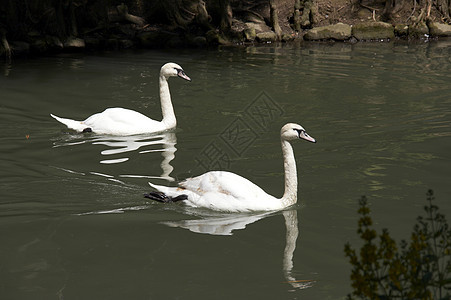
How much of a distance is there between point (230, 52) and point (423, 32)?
248 inches

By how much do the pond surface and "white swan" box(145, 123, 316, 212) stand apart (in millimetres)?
122

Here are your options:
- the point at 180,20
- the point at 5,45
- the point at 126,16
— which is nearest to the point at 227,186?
the point at 5,45

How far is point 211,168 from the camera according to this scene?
8.52 m

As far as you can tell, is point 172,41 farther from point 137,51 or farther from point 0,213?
point 0,213

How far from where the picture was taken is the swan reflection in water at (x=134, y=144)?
879 cm

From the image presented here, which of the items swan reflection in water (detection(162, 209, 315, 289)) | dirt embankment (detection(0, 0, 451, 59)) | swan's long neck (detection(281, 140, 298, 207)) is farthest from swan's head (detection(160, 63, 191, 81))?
dirt embankment (detection(0, 0, 451, 59))

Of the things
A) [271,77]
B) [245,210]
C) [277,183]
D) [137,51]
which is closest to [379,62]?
[271,77]

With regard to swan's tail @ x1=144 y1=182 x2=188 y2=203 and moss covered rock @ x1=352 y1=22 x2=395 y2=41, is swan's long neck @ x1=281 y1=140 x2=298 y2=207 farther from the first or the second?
moss covered rock @ x1=352 y1=22 x2=395 y2=41

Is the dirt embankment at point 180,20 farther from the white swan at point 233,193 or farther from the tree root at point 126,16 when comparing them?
the white swan at point 233,193

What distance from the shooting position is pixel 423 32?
66.1ft

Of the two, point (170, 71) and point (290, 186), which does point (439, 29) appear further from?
point (290, 186)

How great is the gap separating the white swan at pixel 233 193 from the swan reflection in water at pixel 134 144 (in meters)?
1.56

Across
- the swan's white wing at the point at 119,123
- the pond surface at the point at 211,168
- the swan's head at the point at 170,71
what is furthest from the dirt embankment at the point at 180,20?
the swan's white wing at the point at 119,123

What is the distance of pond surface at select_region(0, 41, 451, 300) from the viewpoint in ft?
18.1
